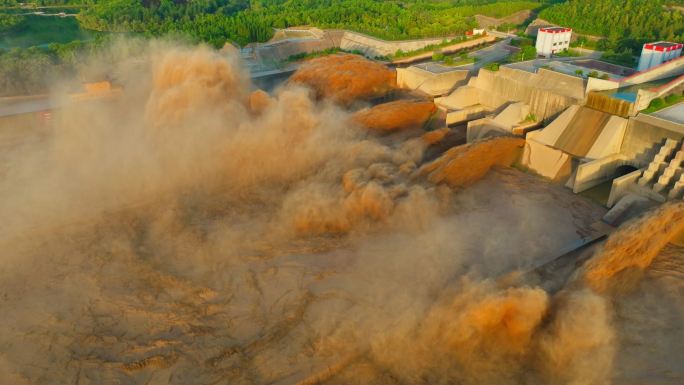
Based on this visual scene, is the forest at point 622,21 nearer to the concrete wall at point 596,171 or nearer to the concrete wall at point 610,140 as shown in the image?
the concrete wall at point 610,140

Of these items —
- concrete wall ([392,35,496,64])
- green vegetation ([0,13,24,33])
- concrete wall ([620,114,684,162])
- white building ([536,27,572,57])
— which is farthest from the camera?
green vegetation ([0,13,24,33])

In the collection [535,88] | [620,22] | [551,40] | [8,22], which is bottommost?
[535,88]

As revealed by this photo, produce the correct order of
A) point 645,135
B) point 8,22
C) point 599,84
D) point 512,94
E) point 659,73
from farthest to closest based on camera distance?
point 8,22 → point 512,94 → point 659,73 → point 599,84 → point 645,135

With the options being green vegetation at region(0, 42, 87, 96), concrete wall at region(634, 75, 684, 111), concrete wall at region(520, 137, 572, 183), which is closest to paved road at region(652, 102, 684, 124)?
concrete wall at region(634, 75, 684, 111)

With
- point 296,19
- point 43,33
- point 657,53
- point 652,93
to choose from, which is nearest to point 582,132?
point 652,93

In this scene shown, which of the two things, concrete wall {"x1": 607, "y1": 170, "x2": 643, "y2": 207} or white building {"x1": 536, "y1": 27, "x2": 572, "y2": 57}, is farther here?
white building {"x1": 536, "y1": 27, "x2": 572, "y2": 57}

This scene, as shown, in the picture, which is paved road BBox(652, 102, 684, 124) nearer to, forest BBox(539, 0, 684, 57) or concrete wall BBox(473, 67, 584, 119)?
concrete wall BBox(473, 67, 584, 119)

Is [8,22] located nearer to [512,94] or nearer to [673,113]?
[512,94]
